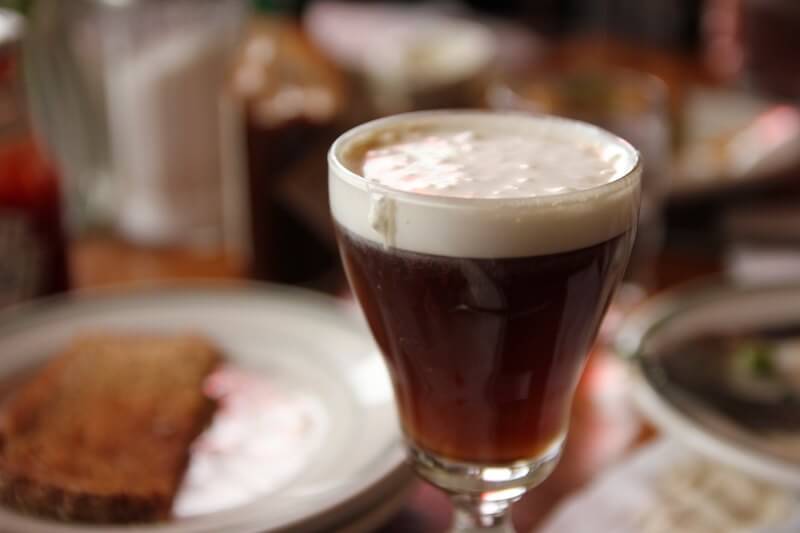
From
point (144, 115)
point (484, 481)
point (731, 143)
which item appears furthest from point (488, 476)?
point (731, 143)

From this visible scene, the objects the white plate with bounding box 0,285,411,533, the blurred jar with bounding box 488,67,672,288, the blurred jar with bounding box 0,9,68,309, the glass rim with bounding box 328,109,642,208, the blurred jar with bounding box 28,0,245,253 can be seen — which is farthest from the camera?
the blurred jar with bounding box 28,0,245,253

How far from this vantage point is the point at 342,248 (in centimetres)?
58

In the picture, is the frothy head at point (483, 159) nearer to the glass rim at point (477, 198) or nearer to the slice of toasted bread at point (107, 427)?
the glass rim at point (477, 198)

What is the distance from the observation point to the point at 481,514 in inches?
24.2

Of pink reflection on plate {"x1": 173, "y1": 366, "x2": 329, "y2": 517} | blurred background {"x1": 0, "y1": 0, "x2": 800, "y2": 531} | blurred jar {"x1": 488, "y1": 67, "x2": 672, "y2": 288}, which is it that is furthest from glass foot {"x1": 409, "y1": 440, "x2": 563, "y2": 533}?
blurred jar {"x1": 488, "y1": 67, "x2": 672, "y2": 288}

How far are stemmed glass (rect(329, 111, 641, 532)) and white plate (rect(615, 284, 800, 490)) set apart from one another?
0.21 metres

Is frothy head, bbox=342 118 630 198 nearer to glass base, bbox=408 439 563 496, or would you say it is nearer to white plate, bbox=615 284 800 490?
glass base, bbox=408 439 563 496

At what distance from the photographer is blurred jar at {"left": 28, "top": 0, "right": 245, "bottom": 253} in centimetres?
127

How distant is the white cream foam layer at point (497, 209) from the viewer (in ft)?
1.66

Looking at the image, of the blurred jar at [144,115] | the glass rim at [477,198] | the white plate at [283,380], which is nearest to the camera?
the glass rim at [477,198]

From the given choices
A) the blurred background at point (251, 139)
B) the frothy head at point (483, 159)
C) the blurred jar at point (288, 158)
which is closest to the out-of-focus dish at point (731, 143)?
the blurred background at point (251, 139)

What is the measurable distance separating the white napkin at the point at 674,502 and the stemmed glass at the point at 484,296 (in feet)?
0.56

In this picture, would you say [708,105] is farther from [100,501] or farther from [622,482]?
[100,501]

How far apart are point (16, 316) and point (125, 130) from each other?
1.24ft
